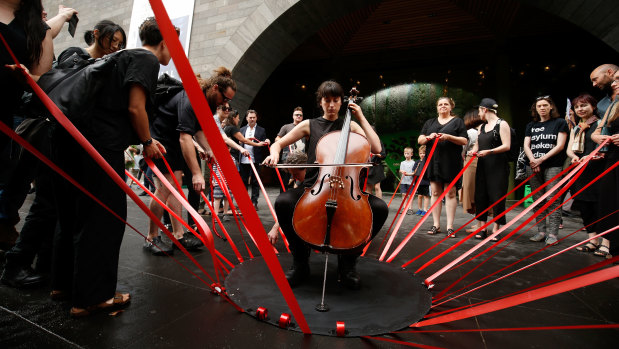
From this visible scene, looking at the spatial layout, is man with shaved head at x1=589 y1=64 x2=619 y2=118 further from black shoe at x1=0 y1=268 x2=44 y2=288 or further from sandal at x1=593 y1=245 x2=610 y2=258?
black shoe at x1=0 y1=268 x2=44 y2=288

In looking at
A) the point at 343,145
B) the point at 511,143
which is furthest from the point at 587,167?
the point at 343,145

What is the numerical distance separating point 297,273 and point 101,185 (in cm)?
110

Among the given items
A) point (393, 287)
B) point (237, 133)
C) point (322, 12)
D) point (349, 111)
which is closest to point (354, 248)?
point (393, 287)

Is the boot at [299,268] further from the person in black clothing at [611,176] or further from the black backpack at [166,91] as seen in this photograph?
the person in black clothing at [611,176]

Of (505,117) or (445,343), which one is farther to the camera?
(505,117)

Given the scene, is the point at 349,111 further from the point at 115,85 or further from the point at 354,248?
the point at 115,85

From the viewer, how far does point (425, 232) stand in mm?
3324

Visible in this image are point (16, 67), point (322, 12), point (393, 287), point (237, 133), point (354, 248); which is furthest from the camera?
point (322, 12)

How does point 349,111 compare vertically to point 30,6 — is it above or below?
below

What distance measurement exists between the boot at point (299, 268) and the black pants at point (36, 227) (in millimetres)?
1360

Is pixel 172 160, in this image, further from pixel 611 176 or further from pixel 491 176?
pixel 611 176

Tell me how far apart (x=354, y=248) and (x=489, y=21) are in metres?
8.60

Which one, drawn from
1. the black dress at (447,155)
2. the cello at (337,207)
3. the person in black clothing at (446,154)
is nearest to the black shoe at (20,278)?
the cello at (337,207)

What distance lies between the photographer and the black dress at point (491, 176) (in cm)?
306
